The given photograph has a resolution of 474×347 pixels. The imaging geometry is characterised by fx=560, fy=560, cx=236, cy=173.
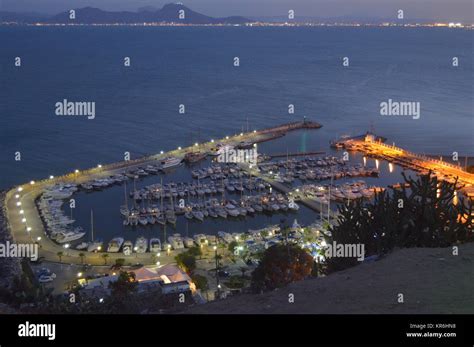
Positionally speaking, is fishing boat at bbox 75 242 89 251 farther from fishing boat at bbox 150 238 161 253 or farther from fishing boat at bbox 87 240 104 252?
fishing boat at bbox 150 238 161 253

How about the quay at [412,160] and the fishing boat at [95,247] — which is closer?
the fishing boat at [95,247]

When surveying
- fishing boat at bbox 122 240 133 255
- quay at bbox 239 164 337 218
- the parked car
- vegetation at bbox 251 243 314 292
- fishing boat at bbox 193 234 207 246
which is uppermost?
vegetation at bbox 251 243 314 292

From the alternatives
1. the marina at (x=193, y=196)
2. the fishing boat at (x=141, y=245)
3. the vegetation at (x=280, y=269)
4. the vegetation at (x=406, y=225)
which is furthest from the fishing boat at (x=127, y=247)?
the vegetation at (x=406, y=225)

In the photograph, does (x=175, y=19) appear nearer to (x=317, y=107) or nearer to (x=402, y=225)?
(x=317, y=107)

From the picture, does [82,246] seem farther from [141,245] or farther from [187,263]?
[187,263]

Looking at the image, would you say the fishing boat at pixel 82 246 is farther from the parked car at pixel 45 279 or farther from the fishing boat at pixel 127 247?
the parked car at pixel 45 279

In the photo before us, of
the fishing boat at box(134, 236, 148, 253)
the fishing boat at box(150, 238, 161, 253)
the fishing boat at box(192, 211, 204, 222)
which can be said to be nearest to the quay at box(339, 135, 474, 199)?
the fishing boat at box(192, 211, 204, 222)
